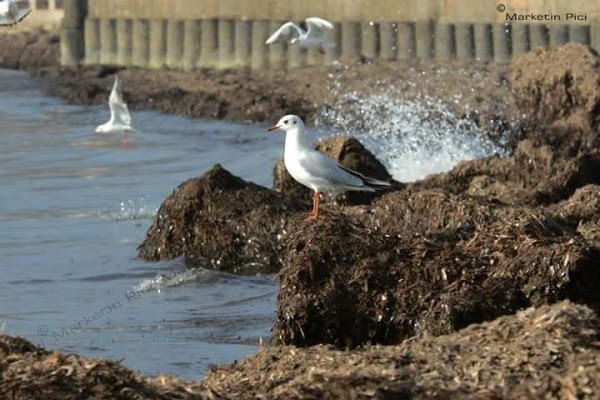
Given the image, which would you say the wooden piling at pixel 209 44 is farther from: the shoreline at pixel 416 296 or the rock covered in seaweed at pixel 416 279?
the rock covered in seaweed at pixel 416 279

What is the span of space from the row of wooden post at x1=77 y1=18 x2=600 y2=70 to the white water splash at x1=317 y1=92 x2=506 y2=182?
7.35 feet

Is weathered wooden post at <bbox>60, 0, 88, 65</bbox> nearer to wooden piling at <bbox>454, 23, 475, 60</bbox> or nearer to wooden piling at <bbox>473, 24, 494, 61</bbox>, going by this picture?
wooden piling at <bbox>454, 23, 475, 60</bbox>

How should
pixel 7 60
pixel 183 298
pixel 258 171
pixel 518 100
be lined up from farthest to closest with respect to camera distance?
pixel 7 60 → pixel 258 171 → pixel 518 100 → pixel 183 298

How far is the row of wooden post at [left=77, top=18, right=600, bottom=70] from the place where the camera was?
25266 millimetres

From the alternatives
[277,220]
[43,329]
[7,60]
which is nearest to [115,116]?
[277,220]

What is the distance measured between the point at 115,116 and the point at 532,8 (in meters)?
8.39

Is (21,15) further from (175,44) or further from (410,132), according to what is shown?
(175,44)

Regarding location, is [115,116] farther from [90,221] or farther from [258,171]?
[90,221]

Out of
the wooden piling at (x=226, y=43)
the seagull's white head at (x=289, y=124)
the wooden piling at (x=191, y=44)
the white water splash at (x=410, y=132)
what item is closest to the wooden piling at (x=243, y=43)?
the wooden piling at (x=226, y=43)

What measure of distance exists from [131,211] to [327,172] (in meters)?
3.73

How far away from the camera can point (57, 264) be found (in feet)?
38.2

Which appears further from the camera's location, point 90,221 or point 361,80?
point 361,80

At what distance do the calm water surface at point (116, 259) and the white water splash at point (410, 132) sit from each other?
122 cm

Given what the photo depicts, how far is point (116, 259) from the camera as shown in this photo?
11742mm
